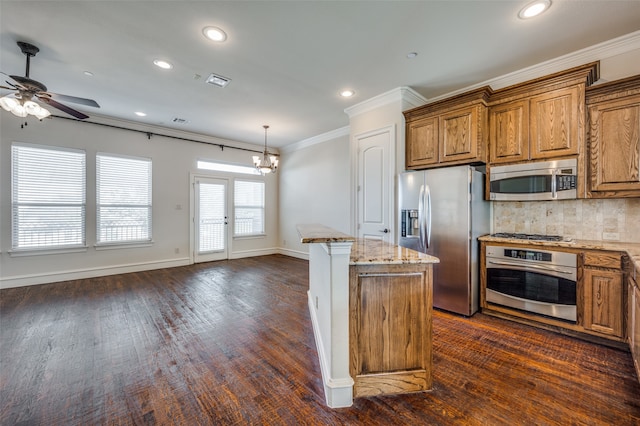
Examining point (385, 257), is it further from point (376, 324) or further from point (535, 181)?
point (535, 181)

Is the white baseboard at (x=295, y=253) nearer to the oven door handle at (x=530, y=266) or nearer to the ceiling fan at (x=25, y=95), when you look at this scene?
the oven door handle at (x=530, y=266)

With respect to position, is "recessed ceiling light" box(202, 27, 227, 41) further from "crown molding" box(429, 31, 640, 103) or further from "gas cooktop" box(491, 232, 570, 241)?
"gas cooktop" box(491, 232, 570, 241)

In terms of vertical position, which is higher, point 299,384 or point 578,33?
point 578,33

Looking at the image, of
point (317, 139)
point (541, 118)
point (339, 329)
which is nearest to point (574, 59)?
point (541, 118)

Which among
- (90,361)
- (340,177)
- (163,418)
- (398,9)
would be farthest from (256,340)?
(340,177)

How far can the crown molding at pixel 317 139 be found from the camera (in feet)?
18.6

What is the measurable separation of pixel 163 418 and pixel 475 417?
1.89 m

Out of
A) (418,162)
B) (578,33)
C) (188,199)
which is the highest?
(578,33)

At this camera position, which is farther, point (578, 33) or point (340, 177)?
point (340, 177)

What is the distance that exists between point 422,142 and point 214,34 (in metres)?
2.74

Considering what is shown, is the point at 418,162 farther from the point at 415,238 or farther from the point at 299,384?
the point at 299,384

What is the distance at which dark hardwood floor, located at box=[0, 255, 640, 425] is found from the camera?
5.39 feet

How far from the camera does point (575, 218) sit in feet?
9.62

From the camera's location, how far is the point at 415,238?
11.3 ft
